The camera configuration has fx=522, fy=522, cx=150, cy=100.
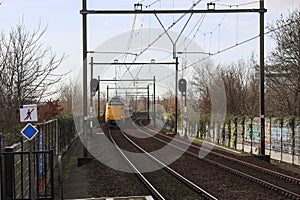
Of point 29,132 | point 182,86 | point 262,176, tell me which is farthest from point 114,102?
point 29,132

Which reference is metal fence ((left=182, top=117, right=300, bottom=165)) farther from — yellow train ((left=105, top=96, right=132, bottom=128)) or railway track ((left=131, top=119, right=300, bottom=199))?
yellow train ((left=105, top=96, right=132, bottom=128))

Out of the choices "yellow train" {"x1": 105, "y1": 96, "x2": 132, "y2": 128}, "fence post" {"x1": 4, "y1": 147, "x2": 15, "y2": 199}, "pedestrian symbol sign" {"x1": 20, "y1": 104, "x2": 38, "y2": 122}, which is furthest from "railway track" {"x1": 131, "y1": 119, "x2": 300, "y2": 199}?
"yellow train" {"x1": 105, "y1": 96, "x2": 132, "y2": 128}

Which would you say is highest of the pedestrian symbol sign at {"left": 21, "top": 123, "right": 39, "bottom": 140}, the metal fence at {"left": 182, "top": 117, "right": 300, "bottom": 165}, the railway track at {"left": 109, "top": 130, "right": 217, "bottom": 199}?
the pedestrian symbol sign at {"left": 21, "top": 123, "right": 39, "bottom": 140}

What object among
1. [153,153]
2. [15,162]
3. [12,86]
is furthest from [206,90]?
[15,162]

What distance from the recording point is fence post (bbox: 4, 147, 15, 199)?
9891 millimetres

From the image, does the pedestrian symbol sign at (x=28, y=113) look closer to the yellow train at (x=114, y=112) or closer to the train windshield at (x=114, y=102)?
the yellow train at (x=114, y=112)

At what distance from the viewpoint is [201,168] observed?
64.6ft

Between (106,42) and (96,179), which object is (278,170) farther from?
(106,42)

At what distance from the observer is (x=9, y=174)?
9.88m

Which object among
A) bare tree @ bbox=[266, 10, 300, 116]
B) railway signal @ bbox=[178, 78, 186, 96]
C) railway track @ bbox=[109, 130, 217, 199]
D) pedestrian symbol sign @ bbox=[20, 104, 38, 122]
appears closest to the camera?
pedestrian symbol sign @ bbox=[20, 104, 38, 122]

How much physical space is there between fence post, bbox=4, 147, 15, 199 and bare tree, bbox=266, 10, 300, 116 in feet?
65.6

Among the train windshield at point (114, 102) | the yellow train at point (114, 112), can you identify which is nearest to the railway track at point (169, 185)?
the yellow train at point (114, 112)

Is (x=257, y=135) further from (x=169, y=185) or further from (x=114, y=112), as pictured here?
(x=114, y=112)

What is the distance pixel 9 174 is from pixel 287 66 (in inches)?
826
